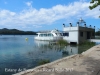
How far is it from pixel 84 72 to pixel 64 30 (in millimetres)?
32748

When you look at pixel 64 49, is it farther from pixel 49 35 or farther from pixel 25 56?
pixel 49 35

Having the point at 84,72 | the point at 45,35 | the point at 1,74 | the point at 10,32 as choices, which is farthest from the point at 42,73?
the point at 10,32

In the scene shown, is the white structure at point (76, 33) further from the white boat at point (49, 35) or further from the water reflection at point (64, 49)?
the white boat at point (49, 35)

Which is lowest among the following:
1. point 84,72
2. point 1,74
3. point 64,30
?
point 1,74

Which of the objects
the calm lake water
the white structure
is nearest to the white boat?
the white structure

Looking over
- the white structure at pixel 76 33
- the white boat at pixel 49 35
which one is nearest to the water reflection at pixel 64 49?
the white structure at pixel 76 33

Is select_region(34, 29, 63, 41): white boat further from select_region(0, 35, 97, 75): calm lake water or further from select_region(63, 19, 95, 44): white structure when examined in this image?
select_region(0, 35, 97, 75): calm lake water

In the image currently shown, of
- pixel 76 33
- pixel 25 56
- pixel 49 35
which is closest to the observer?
pixel 25 56

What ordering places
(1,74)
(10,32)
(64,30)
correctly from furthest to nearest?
(10,32)
(64,30)
(1,74)

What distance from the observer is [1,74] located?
1025cm

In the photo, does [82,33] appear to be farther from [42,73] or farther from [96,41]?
[42,73]

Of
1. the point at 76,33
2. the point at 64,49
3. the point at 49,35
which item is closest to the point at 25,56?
the point at 64,49

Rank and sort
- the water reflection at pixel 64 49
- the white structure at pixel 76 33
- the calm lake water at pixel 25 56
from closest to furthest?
the calm lake water at pixel 25 56 → the water reflection at pixel 64 49 → the white structure at pixel 76 33

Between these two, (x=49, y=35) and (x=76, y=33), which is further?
(x=49, y=35)
